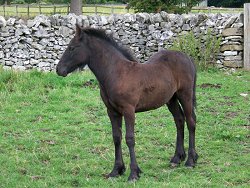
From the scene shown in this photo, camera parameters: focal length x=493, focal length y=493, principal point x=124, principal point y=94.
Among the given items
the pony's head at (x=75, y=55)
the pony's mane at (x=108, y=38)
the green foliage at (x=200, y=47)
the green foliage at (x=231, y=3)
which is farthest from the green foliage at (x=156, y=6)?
the green foliage at (x=231, y=3)

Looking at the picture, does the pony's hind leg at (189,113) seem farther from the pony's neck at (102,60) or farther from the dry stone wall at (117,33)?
the dry stone wall at (117,33)

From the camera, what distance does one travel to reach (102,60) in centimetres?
622

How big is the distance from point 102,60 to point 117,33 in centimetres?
906

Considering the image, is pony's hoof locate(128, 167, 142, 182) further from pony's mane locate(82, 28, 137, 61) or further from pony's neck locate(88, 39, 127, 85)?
pony's mane locate(82, 28, 137, 61)

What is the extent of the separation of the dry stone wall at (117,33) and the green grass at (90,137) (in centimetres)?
262

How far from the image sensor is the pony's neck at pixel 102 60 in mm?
6181

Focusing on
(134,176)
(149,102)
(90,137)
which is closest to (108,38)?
(149,102)

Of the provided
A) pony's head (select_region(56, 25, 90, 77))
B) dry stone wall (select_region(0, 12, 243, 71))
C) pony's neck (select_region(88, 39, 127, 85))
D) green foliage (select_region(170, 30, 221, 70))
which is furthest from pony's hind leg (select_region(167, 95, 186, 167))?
dry stone wall (select_region(0, 12, 243, 71))

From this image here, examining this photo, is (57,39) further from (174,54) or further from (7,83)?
(174,54)

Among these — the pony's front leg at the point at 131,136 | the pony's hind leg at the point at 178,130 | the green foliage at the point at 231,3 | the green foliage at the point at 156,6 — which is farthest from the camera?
the green foliage at the point at 231,3

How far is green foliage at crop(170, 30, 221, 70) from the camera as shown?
1404 cm

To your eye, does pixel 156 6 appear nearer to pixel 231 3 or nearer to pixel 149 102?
pixel 149 102

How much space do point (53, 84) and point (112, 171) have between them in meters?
5.48

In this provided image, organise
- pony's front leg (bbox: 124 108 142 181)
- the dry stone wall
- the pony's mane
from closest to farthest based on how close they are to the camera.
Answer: pony's front leg (bbox: 124 108 142 181)
the pony's mane
the dry stone wall
